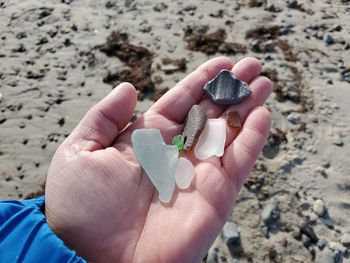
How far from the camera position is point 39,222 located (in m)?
1.96

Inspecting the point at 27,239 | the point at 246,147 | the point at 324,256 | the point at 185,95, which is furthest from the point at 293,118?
the point at 27,239

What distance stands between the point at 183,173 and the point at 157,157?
0.67 feet

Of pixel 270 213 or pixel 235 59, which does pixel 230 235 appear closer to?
pixel 270 213

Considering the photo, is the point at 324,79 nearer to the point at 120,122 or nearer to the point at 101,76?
the point at 101,76

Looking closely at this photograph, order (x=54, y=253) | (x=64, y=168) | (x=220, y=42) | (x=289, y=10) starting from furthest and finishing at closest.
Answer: (x=289, y=10) → (x=220, y=42) → (x=64, y=168) → (x=54, y=253)

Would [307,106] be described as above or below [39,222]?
below

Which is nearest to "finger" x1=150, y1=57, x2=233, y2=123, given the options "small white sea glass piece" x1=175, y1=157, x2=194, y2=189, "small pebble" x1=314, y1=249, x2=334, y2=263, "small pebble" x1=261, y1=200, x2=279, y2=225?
"small white sea glass piece" x1=175, y1=157, x2=194, y2=189

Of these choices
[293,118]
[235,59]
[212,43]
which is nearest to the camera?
[293,118]

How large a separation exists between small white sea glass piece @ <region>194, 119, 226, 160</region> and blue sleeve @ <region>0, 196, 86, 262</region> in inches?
34.7

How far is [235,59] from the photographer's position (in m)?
4.19

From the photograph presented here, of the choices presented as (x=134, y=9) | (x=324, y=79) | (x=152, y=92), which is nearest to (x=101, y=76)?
(x=152, y=92)

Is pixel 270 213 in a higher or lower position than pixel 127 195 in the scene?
lower

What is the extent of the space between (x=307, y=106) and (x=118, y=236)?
7.60 ft

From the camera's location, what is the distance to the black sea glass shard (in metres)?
2.64
